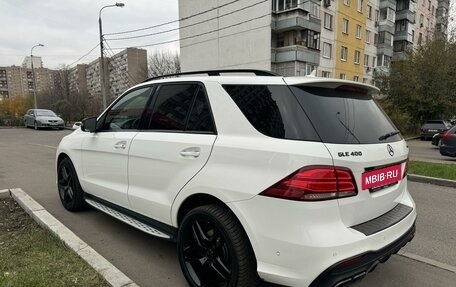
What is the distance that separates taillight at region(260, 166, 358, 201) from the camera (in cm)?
217

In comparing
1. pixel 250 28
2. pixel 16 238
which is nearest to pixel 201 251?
pixel 16 238

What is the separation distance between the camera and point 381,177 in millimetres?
2535

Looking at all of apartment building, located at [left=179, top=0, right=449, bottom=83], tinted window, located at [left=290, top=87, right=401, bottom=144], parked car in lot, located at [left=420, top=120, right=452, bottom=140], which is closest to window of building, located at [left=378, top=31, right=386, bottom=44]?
apartment building, located at [left=179, top=0, right=449, bottom=83]

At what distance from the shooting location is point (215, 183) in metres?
2.54

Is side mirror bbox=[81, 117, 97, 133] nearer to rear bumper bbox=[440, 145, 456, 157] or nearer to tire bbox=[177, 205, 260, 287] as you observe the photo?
tire bbox=[177, 205, 260, 287]

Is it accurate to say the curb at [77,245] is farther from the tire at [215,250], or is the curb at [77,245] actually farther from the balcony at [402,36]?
the balcony at [402,36]

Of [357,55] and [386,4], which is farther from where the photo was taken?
[386,4]

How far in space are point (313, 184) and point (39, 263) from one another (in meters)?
2.60

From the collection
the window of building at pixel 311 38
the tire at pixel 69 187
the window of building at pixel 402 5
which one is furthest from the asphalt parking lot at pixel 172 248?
the window of building at pixel 402 5

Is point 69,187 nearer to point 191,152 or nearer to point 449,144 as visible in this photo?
point 191,152

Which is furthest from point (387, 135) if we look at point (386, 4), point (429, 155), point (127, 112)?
point (386, 4)

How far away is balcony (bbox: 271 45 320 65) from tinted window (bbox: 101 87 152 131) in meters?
26.2

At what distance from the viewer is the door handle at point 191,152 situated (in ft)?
8.99

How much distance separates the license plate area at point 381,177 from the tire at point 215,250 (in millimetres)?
943
